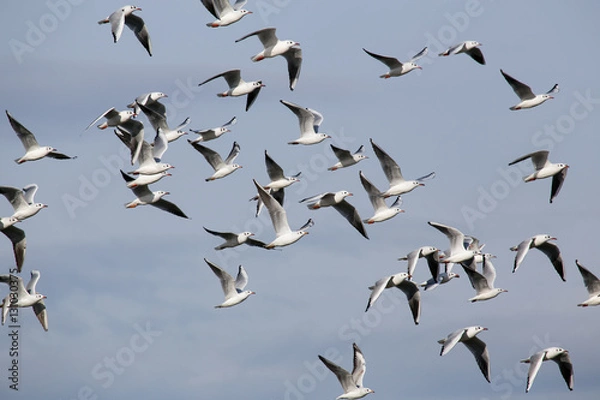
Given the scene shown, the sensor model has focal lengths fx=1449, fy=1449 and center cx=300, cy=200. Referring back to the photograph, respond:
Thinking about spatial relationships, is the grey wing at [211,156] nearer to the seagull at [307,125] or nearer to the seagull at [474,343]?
the seagull at [307,125]

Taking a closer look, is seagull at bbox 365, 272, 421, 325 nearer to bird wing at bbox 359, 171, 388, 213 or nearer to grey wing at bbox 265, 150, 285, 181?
bird wing at bbox 359, 171, 388, 213

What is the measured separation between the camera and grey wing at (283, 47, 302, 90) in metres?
38.2

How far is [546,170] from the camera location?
38.5m

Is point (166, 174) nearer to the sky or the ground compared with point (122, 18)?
nearer to the ground

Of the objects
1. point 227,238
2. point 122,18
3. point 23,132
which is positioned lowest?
point 227,238

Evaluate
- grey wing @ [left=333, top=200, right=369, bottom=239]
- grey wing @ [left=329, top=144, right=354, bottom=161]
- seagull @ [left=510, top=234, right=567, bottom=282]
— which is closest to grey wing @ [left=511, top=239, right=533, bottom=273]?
seagull @ [left=510, top=234, right=567, bottom=282]

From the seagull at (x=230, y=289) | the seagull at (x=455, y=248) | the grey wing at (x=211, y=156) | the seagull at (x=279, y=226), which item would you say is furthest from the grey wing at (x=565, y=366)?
the grey wing at (x=211, y=156)

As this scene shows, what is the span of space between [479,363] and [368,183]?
5454mm

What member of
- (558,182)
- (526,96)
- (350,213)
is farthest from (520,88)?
(350,213)

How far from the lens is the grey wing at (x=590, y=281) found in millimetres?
37781

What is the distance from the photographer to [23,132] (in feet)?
120

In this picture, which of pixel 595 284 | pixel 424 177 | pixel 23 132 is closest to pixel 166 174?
pixel 23 132

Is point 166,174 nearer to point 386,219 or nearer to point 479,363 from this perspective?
point 386,219

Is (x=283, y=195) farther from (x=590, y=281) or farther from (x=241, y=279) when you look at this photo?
(x=590, y=281)
